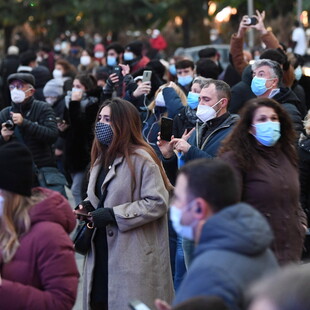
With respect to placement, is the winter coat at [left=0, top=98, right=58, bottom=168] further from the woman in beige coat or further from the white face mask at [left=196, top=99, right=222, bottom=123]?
the woman in beige coat

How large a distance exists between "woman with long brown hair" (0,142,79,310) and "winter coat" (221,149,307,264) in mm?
1307

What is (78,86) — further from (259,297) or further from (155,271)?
(259,297)

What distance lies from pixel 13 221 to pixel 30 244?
0.52ft

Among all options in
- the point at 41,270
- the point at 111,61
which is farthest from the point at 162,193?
the point at 111,61

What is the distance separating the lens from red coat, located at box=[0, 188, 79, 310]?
12.6 feet

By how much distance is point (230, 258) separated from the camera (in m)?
3.19

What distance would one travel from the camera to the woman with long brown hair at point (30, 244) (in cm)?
383

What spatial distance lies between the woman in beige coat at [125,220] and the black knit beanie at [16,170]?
149cm

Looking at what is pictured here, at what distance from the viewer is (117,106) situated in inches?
223

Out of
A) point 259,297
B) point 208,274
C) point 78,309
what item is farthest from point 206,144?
point 259,297

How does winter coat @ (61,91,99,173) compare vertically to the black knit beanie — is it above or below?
below

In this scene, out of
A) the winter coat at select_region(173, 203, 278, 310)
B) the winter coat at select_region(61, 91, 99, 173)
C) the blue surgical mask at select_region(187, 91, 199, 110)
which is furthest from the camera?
the winter coat at select_region(61, 91, 99, 173)

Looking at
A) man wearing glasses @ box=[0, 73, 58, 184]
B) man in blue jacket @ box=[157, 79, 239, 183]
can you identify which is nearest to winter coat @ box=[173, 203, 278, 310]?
man in blue jacket @ box=[157, 79, 239, 183]

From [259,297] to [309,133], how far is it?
4.29 m
